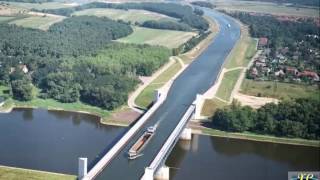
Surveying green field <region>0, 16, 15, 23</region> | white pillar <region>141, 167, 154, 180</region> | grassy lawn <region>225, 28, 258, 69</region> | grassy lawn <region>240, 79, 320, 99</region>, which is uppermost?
green field <region>0, 16, 15, 23</region>

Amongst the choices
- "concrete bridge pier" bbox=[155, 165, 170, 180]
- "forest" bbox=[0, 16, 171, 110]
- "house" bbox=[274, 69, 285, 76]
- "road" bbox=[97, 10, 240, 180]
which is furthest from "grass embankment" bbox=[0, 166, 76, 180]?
"house" bbox=[274, 69, 285, 76]

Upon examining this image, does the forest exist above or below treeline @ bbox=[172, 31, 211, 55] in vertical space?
above

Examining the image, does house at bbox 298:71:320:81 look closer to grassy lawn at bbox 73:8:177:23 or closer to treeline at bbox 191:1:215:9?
grassy lawn at bbox 73:8:177:23

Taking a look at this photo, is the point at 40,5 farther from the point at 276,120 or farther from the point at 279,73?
the point at 276,120

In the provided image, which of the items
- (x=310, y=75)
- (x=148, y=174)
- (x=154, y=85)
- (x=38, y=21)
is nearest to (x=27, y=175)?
(x=148, y=174)

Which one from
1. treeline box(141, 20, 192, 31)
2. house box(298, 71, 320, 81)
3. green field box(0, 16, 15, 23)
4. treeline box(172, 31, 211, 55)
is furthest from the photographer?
treeline box(141, 20, 192, 31)

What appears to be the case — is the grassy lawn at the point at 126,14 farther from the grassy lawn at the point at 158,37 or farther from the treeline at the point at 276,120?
the treeline at the point at 276,120
